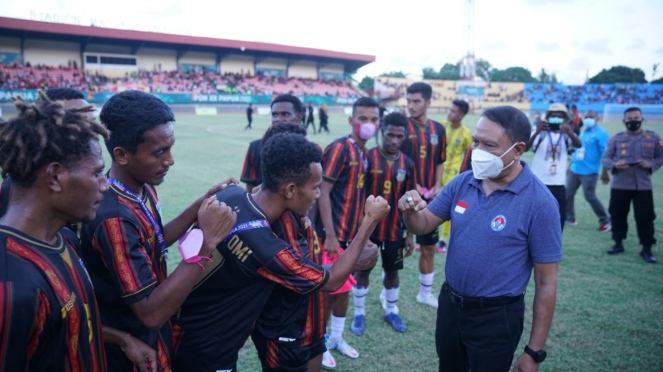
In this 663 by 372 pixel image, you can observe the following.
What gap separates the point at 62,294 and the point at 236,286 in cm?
95

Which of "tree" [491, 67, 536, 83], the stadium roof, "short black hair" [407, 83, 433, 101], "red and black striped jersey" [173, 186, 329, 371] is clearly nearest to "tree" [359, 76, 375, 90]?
the stadium roof

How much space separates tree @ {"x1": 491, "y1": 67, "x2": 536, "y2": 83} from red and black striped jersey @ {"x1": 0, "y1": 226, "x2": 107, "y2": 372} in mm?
100787

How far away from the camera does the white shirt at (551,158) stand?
6.56m

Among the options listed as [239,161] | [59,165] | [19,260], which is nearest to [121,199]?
[59,165]

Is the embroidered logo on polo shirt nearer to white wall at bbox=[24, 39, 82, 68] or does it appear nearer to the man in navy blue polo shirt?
the man in navy blue polo shirt

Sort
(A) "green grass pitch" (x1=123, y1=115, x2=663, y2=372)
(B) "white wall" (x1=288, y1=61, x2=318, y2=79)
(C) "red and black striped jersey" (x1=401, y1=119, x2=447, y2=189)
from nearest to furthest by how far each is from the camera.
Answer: (A) "green grass pitch" (x1=123, y1=115, x2=663, y2=372) → (C) "red and black striped jersey" (x1=401, y1=119, x2=447, y2=189) → (B) "white wall" (x1=288, y1=61, x2=318, y2=79)

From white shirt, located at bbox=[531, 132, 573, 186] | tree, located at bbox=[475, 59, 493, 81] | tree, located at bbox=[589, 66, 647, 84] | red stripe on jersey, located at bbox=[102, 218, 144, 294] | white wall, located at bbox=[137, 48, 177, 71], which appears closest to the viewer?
red stripe on jersey, located at bbox=[102, 218, 144, 294]

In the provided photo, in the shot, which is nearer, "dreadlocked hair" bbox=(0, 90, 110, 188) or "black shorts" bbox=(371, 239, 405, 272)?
"dreadlocked hair" bbox=(0, 90, 110, 188)

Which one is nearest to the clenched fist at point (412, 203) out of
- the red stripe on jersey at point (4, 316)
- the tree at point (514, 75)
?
the red stripe on jersey at point (4, 316)

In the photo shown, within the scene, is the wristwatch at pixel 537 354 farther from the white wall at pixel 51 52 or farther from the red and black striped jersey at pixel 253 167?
the white wall at pixel 51 52

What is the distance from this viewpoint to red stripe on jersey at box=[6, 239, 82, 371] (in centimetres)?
147

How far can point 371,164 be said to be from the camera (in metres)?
4.63

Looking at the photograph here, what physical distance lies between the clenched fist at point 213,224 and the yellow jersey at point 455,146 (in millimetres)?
5833

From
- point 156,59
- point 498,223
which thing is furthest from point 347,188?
point 156,59
